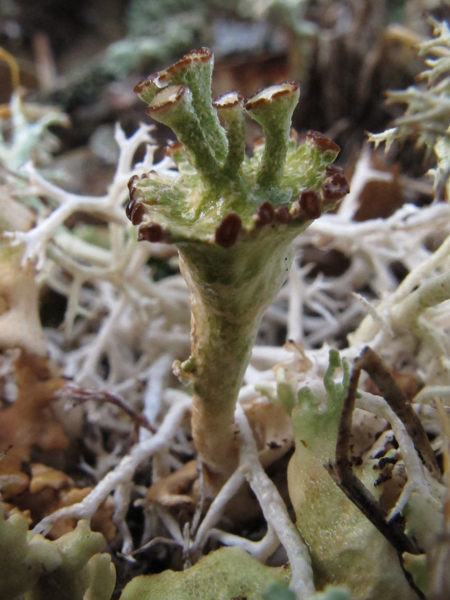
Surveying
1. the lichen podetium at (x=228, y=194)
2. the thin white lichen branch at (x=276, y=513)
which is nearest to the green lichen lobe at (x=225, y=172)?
the lichen podetium at (x=228, y=194)

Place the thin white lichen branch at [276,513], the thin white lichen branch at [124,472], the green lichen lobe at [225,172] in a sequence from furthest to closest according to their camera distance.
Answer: the thin white lichen branch at [124,472] → the thin white lichen branch at [276,513] → the green lichen lobe at [225,172]

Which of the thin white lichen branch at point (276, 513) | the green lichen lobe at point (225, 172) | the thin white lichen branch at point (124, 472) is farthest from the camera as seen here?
the thin white lichen branch at point (124, 472)

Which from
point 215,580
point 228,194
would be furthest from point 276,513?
point 228,194

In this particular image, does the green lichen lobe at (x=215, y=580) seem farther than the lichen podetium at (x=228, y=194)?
Yes

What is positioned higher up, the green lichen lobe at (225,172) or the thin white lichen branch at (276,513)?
the green lichen lobe at (225,172)

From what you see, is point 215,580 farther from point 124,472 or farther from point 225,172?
point 225,172

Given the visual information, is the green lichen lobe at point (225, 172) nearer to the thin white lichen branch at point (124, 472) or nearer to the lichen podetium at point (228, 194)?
the lichen podetium at point (228, 194)

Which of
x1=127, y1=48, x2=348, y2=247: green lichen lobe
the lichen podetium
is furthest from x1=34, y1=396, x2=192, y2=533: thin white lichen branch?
x1=127, y1=48, x2=348, y2=247: green lichen lobe

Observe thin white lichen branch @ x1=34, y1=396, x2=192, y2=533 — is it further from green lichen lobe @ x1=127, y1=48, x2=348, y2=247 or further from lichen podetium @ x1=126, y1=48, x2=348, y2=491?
green lichen lobe @ x1=127, y1=48, x2=348, y2=247
